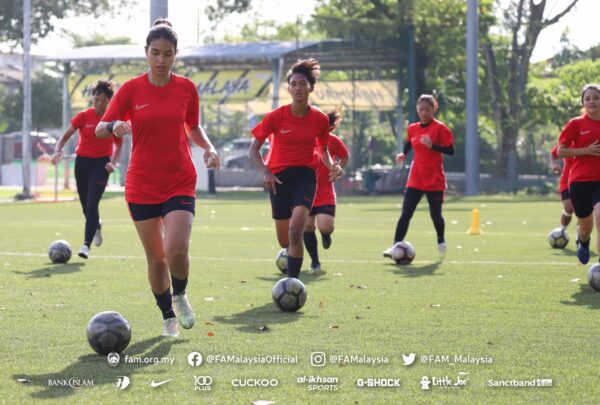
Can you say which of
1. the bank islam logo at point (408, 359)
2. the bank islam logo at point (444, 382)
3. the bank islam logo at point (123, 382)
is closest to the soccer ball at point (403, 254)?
the bank islam logo at point (408, 359)

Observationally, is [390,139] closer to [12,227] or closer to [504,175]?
[504,175]

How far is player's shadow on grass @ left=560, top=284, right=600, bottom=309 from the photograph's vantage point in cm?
1124

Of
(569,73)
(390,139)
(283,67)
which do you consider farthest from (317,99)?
(390,139)

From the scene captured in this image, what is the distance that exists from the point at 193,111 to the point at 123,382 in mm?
2759

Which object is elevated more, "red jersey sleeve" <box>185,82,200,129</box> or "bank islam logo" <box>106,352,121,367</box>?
"red jersey sleeve" <box>185,82,200,129</box>

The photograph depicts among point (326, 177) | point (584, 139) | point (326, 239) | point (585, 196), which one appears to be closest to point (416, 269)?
point (326, 239)

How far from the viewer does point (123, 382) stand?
7195mm

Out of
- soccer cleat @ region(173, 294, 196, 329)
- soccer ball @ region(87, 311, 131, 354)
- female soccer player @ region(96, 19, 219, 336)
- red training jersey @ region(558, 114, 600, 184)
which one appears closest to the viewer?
soccer ball @ region(87, 311, 131, 354)

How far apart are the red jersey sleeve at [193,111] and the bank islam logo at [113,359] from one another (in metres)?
2.10

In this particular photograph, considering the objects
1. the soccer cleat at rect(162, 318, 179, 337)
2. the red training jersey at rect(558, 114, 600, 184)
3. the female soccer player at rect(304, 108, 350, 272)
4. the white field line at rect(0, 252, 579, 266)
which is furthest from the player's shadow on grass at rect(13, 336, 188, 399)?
the white field line at rect(0, 252, 579, 266)

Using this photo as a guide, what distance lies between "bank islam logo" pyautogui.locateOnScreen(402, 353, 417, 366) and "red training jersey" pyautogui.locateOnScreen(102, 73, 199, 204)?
2098 mm

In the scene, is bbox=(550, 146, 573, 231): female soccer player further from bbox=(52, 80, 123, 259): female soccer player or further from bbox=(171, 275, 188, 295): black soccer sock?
bbox=(171, 275, 188, 295): black soccer sock

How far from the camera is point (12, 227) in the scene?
2422cm

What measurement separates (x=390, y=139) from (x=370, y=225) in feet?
144
